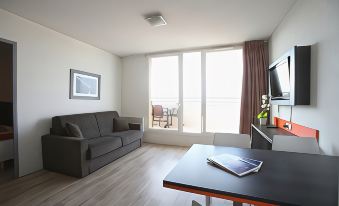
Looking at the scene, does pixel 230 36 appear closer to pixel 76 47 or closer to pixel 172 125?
pixel 172 125

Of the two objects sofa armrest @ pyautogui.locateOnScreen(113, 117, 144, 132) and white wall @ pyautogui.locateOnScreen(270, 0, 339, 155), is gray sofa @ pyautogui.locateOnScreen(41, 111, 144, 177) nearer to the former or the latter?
sofa armrest @ pyautogui.locateOnScreen(113, 117, 144, 132)

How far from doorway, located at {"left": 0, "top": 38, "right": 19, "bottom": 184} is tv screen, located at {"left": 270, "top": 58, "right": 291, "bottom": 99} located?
13.0ft

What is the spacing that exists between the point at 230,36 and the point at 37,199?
4.14 metres

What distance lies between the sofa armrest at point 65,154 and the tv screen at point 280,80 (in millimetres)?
3078

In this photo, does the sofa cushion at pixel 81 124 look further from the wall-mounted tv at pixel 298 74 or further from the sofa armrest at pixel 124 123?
the wall-mounted tv at pixel 298 74

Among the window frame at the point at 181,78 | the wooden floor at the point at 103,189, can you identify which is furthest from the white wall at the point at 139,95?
the wooden floor at the point at 103,189

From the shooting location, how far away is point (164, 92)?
4898mm

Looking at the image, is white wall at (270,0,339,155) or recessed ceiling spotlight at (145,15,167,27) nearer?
white wall at (270,0,339,155)

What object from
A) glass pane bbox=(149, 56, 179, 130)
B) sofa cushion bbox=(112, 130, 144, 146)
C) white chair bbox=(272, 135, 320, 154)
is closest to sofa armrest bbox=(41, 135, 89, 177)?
sofa cushion bbox=(112, 130, 144, 146)

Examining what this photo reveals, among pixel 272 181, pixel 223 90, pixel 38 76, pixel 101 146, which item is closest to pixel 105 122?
pixel 101 146

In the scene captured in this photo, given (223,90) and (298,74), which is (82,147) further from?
(223,90)

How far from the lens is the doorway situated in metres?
2.64

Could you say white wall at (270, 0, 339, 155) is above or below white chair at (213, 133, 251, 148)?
above

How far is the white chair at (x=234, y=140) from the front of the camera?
203 centimetres
